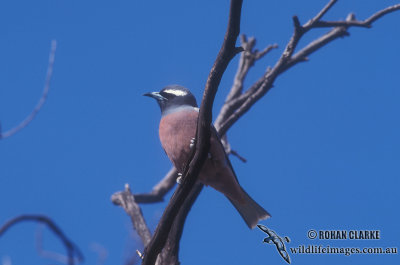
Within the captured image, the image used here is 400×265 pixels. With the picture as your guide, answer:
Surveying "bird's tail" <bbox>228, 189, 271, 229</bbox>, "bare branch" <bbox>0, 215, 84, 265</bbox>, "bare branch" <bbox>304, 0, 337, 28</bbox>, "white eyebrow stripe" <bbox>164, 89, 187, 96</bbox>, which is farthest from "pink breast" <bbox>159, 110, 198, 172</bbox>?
"bare branch" <bbox>0, 215, 84, 265</bbox>

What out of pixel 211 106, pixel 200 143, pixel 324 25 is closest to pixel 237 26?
pixel 211 106

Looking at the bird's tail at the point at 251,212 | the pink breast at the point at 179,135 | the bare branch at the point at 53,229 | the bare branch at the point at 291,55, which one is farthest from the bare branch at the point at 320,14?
the bare branch at the point at 53,229

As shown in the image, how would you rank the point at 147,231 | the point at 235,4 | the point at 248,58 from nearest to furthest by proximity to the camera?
1. the point at 235,4
2. the point at 147,231
3. the point at 248,58

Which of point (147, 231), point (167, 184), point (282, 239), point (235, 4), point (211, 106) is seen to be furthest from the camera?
point (167, 184)

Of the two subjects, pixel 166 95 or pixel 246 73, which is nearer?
pixel 166 95

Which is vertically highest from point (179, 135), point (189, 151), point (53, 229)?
point (179, 135)

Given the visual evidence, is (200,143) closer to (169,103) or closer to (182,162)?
(182,162)

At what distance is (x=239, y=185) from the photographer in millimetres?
5008

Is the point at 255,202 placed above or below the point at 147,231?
above

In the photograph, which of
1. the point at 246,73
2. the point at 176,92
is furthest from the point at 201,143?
the point at 246,73

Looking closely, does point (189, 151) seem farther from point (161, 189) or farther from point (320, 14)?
point (320, 14)

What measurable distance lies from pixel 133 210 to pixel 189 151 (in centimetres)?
111

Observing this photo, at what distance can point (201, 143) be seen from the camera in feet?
10.2

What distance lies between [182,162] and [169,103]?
39.4 inches
